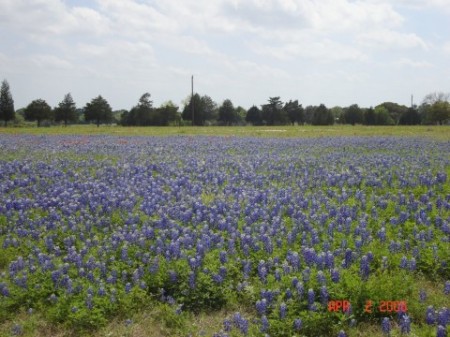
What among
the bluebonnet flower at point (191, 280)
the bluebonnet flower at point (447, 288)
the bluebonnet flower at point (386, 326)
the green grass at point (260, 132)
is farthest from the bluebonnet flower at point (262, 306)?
the green grass at point (260, 132)

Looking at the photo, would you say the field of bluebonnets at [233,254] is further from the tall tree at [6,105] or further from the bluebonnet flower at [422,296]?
the tall tree at [6,105]

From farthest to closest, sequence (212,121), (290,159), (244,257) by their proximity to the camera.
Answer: (212,121), (290,159), (244,257)

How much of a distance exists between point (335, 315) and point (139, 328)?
209cm

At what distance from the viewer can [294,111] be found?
110688 mm

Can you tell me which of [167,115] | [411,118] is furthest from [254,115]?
[411,118]

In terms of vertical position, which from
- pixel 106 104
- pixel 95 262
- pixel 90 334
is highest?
pixel 106 104

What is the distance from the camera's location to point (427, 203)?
845 cm

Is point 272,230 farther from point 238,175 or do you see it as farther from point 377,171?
point 377,171

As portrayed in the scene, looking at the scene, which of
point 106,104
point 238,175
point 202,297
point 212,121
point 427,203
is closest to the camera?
point 202,297

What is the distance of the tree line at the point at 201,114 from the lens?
92.4 metres

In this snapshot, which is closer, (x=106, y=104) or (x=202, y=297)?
(x=202, y=297)

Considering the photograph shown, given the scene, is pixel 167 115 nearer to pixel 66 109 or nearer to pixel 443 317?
pixel 66 109

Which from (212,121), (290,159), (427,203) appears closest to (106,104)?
(212,121)

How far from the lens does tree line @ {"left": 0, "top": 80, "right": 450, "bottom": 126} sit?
9238cm
